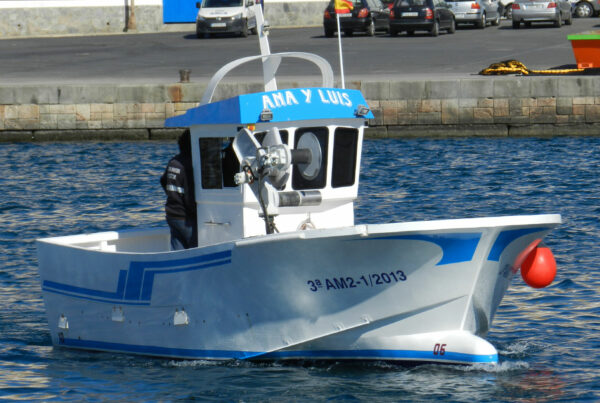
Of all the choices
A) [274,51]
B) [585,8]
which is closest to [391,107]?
[274,51]

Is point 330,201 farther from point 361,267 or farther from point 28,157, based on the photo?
point 28,157

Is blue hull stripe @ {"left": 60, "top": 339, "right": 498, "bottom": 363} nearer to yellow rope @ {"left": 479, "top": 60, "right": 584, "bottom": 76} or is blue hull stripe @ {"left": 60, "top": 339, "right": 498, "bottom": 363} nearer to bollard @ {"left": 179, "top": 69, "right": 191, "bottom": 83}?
bollard @ {"left": 179, "top": 69, "right": 191, "bottom": 83}

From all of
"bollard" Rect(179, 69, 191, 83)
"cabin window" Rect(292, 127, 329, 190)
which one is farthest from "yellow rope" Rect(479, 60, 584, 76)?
"cabin window" Rect(292, 127, 329, 190)

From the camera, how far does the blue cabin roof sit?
1066cm

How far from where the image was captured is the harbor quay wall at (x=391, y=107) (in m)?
28.1

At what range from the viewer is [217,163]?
11.0 m

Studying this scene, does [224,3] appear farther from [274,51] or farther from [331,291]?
[331,291]

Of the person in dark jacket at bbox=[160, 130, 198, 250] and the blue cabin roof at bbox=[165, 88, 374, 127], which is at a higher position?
the blue cabin roof at bbox=[165, 88, 374, 127]

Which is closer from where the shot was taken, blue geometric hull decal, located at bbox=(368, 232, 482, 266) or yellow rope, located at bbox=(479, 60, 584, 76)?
blue geometric hull decal, located at bbox=(368, 232, 482, 266)

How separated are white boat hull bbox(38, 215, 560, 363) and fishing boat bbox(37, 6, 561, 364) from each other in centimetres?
1

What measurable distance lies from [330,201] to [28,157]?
16.8 meters

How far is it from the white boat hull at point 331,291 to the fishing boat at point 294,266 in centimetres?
1

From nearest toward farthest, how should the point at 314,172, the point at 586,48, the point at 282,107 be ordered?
1. the point at 282,107
2. the point at 314,172
3. the point at 586,48

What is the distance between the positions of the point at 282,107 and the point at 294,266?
1.56m
